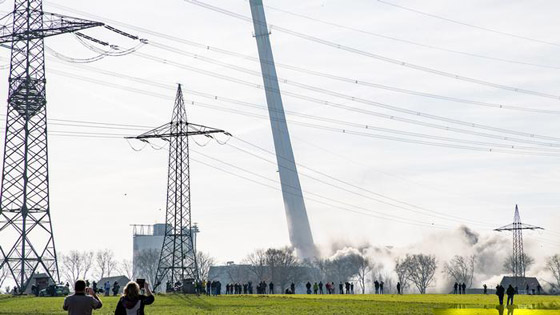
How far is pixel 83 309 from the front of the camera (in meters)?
20.5

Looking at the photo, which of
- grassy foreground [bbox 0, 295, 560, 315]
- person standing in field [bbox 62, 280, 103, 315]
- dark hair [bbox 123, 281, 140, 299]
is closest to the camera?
dark hair [bbox 123, 281, 140, 299]

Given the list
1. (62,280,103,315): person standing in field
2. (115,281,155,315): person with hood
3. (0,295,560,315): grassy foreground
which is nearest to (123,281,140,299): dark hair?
(115,281,155,315): person with hood

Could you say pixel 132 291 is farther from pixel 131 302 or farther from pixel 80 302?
pixel 80 302

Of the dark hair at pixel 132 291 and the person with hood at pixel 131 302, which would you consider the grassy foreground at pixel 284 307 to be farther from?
the dark hair at pixel 132 291

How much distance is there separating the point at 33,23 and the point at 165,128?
23.7m

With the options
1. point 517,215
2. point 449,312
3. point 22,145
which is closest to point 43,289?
point 22,145

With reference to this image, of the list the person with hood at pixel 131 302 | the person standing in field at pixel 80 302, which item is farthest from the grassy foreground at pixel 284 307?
the person standing in field at pixel 80 302

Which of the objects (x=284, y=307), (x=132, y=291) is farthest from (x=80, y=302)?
(x=284, y=307)

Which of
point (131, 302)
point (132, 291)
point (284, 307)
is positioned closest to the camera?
point (132, 291)

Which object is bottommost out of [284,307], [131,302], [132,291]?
[284,307]

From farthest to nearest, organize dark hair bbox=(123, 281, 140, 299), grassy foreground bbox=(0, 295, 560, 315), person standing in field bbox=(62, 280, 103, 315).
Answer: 1. grassy foreground bbox=(0, 295, 560, 315)
2. person standing in field bbox=(62, 280, 103, 315)
3. dark hair bbox=(123, 281, 140, 299)

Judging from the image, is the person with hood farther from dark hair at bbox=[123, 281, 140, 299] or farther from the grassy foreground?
the grassy foreground

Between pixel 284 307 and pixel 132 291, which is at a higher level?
pixel 132 291

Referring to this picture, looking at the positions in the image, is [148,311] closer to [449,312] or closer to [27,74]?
[449,312]
